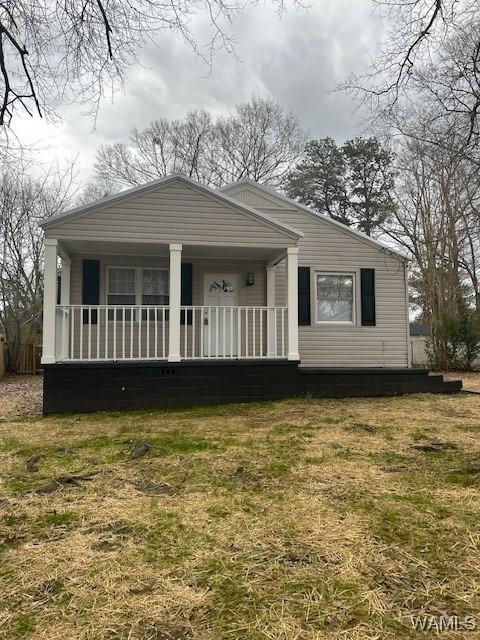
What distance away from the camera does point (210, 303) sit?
9156 millimetres

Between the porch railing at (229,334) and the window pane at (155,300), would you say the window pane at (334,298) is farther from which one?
the window pane at (155,300)

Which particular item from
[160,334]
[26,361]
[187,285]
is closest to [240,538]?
[160,334]

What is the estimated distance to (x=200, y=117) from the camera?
22141mm

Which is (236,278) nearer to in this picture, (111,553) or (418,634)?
(111,553)

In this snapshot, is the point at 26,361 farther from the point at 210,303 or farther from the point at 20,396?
the point at 210,303

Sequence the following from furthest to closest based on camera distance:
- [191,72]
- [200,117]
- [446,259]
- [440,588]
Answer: [200,117] → [446,259] → [191,72] → [440,588]

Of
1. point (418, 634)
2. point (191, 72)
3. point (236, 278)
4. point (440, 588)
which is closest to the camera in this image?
point (418, 634)

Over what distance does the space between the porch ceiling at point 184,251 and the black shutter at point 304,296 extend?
906 millimetres

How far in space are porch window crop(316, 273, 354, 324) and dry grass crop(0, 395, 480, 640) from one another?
4.95 m

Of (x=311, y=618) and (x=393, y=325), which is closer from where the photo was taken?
(x=311, y=618)

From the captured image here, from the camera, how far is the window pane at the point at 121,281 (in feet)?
28.5

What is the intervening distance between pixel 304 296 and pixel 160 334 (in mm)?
3210

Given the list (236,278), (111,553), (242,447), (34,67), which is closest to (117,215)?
(34,67)

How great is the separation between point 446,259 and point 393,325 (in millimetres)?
8088
